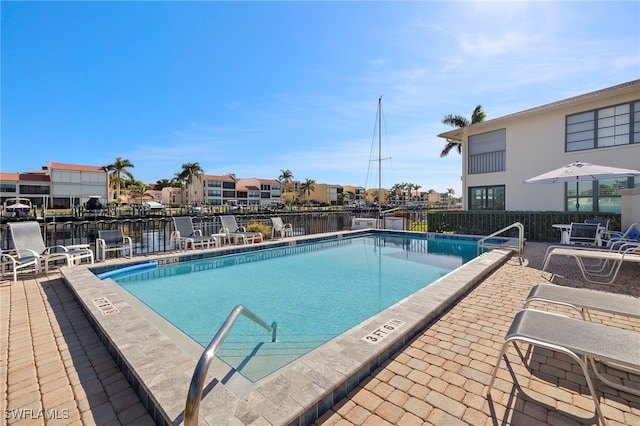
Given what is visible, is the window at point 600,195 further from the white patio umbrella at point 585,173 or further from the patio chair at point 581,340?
the patio chair at point 581,340

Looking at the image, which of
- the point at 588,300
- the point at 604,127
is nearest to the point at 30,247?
the point at 588,300

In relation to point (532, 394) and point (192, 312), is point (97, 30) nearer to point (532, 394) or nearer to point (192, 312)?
point (192, 312)

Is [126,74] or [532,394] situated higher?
[126,74]

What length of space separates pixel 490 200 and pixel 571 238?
7.28 m

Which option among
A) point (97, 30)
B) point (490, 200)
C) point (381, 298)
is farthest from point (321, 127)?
point (381, 298)

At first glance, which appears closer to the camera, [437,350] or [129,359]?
[129,359]

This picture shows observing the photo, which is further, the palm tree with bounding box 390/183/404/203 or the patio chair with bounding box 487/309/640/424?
the palm tree with bounding box 390/183/404/203

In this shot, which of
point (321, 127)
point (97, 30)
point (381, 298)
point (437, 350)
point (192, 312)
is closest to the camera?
point (437, 350)

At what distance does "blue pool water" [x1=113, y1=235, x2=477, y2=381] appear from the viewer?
12.0 feet

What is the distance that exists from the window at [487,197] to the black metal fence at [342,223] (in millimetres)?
2802

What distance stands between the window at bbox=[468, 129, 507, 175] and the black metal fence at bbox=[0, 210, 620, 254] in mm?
3742

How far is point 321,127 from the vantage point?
23.1 meters

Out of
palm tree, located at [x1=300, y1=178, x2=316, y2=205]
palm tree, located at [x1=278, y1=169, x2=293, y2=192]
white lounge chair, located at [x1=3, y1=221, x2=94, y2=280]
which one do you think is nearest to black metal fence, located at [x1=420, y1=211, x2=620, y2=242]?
white lounge chair, located at [x1=3, y1=221, x2=94, y2=280]

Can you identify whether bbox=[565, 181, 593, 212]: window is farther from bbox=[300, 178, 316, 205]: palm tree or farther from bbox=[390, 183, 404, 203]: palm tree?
bbox=[390, 183, 404, 203]: palm tree
